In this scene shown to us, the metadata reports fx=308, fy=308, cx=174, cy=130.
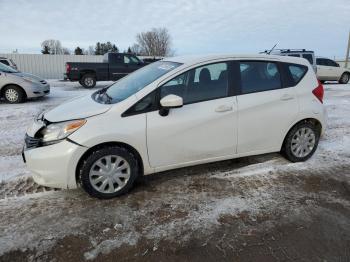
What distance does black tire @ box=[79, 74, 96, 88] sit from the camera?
15.3 meters

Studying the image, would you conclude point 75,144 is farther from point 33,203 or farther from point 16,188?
point 16,188

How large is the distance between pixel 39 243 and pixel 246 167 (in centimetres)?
298

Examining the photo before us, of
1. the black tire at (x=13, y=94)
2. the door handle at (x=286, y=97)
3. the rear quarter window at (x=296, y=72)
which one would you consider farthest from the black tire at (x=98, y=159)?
the black tire at (x=13, y=94)

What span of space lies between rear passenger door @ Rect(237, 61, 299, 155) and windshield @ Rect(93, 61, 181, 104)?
1043 mm

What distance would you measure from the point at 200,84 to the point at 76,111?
157 cm

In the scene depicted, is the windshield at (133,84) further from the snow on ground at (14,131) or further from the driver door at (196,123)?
the snow on ground at (14,131)

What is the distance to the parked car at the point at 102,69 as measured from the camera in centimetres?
1516

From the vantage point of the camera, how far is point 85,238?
2.96 m

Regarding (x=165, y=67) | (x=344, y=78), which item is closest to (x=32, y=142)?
(x=165, y=67)

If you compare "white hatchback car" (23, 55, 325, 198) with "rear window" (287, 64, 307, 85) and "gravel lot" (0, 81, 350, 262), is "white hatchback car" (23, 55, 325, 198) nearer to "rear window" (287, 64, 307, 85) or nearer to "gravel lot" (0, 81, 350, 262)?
"rear window" (287, 64, 307, 85)

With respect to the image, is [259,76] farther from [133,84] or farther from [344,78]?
[344,78]

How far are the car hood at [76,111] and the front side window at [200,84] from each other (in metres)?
0.76

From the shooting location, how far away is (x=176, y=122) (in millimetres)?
3727

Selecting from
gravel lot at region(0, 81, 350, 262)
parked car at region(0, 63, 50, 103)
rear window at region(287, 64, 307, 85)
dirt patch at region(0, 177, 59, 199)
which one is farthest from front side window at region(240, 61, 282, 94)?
parked car at region(0, 63, 50, 103)
